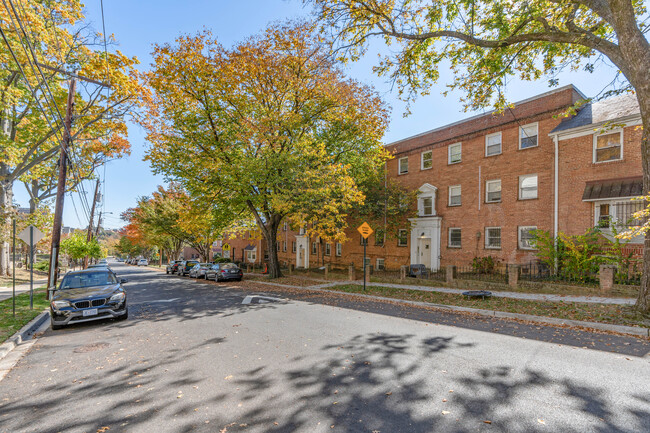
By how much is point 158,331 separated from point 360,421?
21.0ft

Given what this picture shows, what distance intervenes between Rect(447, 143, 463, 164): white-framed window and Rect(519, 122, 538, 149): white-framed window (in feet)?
11.7

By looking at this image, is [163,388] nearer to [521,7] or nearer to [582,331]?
[582,331]

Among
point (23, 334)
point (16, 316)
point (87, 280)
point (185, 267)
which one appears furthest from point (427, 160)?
point (185, 267)

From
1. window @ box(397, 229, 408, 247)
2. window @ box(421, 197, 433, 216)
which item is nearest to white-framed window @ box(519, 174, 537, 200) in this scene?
window @ box(421, 197, 433, 216)

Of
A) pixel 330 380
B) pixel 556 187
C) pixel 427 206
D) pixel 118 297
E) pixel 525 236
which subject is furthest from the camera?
pixel 427 206

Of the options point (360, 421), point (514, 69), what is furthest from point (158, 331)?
point (514, 69)

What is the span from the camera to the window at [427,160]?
73.0 ft

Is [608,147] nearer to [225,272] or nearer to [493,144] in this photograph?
[493,144]

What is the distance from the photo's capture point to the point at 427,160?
73.9 ft

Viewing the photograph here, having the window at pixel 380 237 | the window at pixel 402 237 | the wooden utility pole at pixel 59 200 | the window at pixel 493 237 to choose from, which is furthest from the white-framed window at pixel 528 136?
the wooden utility pole at pixel 59 200

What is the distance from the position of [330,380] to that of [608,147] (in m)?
17.2

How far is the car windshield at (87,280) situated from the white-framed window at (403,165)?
65.3 ft

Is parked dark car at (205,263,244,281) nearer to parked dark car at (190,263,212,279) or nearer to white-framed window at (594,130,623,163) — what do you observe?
parked dark car at (190,263,212,279)

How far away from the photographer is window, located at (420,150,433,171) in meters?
22.2
